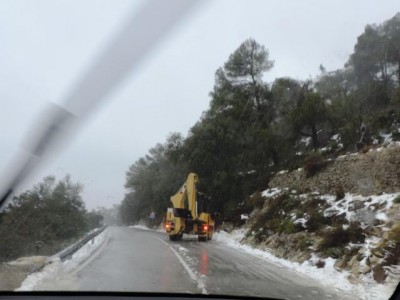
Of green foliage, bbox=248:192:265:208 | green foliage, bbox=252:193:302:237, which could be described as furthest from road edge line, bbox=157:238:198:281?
green foliage, bbox=252:193:302:237

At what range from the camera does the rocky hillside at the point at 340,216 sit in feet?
29.6

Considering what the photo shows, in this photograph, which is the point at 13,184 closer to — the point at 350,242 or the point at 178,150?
the point at 178,150

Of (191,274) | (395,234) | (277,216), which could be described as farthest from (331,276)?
(277,216)

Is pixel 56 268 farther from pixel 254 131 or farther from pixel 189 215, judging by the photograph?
pixel 189 215

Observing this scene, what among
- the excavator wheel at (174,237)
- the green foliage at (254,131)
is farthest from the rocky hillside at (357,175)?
the excavator wheel at (174,237)

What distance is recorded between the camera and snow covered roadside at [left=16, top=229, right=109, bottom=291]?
245 inches

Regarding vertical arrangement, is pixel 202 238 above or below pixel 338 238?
above

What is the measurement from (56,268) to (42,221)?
4.46 metres

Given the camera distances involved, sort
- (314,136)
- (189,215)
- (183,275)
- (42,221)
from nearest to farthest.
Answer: (183,275)
(42,221)
(189,215)
(314,136)

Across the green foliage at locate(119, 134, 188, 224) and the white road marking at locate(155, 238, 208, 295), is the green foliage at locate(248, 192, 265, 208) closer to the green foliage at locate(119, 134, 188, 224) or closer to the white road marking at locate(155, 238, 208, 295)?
the white road marking at locate(155, 238, 208, 295)

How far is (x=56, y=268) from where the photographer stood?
26.2 ft

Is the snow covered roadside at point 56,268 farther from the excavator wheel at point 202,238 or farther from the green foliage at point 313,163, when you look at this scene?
the green foliage at point 313,163

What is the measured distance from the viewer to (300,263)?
37.3ft

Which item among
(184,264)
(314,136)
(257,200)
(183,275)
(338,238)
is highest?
(314,136)
